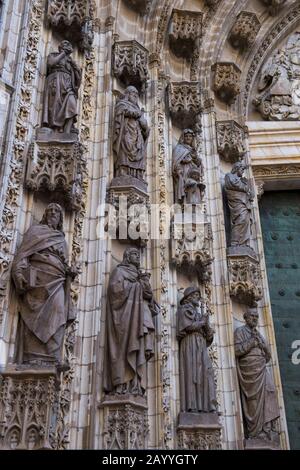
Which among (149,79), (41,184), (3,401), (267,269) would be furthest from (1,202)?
(267,269)

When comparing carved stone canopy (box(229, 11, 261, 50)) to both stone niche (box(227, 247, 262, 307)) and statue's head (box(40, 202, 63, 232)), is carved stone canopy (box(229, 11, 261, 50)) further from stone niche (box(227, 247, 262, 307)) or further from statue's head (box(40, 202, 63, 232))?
statue's head (box(40, 202, 63, 232))

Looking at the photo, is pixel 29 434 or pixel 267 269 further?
pixel 267 269

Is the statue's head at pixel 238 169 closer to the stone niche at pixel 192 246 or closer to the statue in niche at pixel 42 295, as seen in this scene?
the stone niche at pixel 192 246

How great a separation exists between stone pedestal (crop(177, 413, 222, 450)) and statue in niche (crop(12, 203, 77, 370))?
5.68ft

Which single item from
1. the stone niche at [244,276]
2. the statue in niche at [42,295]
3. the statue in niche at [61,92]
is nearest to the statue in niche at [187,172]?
the stone niche at [244,276]

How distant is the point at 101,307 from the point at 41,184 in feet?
4.96

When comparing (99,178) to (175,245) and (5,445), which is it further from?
(5,445)

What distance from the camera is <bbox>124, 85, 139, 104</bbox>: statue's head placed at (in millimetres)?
8305

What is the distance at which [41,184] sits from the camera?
6750mm

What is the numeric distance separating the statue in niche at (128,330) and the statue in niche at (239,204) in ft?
8.14

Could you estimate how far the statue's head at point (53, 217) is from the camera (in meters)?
6.52

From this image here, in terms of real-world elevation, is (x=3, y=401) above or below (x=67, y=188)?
below

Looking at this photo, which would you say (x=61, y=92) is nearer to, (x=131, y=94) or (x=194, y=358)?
(x=131, y=94)

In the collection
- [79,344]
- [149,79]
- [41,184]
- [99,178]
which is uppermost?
[149,79]
